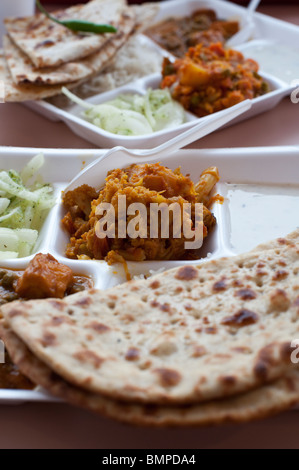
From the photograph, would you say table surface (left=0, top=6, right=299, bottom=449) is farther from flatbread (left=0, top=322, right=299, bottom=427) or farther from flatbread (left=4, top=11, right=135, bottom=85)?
flatbread (left=4, top=11, right=135, bottom=85)

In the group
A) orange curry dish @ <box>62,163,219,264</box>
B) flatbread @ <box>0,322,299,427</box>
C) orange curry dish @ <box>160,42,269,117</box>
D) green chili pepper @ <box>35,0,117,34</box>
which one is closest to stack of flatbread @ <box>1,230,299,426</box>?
flatbread @ <box>0,322,299,427</box>

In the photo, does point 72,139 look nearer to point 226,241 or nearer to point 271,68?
point 226,241

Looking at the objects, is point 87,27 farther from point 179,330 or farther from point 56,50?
point 179,330

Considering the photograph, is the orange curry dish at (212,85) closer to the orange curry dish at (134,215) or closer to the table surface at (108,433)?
the orange curry dish at (134,215)

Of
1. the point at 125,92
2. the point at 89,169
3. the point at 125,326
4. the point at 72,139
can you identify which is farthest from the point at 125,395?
the point at 125,92

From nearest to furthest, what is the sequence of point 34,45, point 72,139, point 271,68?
point 72,139 → point 34,45 → point 271,68

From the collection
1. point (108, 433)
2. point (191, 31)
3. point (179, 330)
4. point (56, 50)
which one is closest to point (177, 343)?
point (179, 330)
